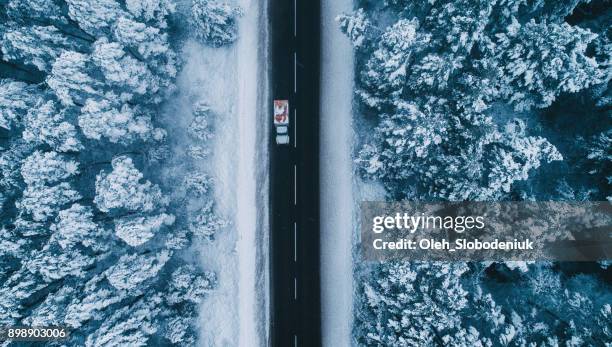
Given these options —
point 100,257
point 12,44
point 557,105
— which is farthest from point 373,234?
point 12,44

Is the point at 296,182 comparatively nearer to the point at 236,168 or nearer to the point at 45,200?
the point at 236,168

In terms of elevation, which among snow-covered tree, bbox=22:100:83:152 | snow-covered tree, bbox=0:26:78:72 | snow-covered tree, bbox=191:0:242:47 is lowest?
snow-covered tree, bbox=22:100:83:152

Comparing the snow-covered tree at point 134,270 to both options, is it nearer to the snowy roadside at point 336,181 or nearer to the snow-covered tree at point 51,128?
the snow-covered tree at point 51,128

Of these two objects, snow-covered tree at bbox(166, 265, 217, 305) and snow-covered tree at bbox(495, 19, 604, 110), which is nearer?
snow-covered tree at bbox(495, 19, 604, 110)

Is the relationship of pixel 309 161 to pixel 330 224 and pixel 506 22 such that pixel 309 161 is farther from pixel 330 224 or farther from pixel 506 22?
pixel 506 22

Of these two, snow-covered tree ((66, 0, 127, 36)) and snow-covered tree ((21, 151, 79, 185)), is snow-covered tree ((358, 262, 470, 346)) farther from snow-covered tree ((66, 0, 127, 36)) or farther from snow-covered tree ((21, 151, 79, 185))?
snow-covered tree ((66, 0, 127, 36))

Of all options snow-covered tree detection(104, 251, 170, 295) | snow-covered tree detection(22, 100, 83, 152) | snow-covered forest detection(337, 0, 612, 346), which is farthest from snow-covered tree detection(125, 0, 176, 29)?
snow-covered tree detection(104, 251, 170, 295)

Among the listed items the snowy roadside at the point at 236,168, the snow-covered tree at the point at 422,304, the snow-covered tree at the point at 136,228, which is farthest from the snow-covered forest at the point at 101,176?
the snow-covered tree at the point at 422,304

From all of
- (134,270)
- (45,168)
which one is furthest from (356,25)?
(45,168)
